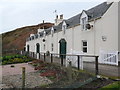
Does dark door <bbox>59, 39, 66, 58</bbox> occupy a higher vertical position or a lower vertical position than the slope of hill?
lower

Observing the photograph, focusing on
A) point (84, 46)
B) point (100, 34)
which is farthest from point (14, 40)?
point (100, 34)

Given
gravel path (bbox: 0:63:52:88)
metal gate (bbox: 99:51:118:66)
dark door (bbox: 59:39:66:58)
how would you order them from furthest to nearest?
1. dark door (bbox: 59:39:66:58)
2. metal gate (bbox: 99:51:118:66)
3. gravel path (bbox: 0:63:52:88)

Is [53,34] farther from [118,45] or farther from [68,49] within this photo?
[118,45]

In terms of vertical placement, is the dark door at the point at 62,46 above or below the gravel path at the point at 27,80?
above

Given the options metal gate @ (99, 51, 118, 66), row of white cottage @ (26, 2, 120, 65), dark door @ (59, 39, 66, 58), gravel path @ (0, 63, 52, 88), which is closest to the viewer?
gravel path @ (0, 63, 52, 88)

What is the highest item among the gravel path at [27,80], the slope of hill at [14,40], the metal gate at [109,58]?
the slope of hill at [14,40]

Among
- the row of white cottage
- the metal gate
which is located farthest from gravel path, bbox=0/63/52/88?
the metal gate

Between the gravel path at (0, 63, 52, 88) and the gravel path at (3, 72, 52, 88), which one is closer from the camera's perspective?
the gravel path at (3, 72, 52, 88)

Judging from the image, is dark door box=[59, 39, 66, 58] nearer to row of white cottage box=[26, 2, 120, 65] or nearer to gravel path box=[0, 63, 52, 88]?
row of white cottage box=[26, 2, 120, 65]

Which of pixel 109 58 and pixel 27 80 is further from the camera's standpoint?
pixel 109 58

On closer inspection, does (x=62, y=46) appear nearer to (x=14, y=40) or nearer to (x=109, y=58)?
(x=109, y=58)

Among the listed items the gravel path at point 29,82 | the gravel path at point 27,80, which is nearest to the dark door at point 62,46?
the gravel path at point 27,80

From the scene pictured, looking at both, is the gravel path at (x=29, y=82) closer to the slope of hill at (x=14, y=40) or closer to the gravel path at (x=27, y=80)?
the gravel path at (x=27, y=80)

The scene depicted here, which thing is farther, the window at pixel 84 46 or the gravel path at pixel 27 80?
the window at pixel 84 46
